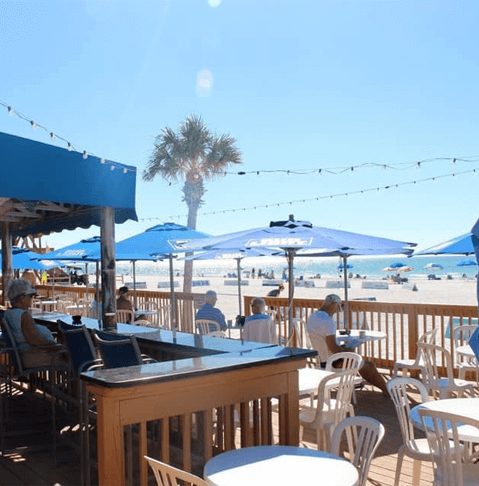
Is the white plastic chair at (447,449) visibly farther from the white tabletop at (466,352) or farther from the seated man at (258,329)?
the white tabletop at (466,352)

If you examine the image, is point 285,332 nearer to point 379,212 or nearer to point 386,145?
point 386,145

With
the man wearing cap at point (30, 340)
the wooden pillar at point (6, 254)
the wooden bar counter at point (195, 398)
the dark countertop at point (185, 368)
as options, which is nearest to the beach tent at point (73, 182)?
the man wearing cap at point (30, 340)

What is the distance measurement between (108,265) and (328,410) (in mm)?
2264

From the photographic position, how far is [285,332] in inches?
371

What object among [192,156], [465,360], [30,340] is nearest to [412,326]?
[465,360]

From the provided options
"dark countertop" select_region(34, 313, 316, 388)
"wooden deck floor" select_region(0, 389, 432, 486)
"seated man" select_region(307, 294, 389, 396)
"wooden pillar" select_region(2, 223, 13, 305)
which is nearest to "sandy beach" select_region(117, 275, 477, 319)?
"wooden pillar" select_region(2, 223, 13, 305)

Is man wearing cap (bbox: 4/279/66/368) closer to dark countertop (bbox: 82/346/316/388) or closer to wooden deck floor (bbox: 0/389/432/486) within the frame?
wooden deck floor (bbox: 0/389/432/486)

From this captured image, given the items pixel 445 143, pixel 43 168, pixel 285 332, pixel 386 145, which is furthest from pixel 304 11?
pixel 386 145

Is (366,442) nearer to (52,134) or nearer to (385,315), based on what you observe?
(52,134)

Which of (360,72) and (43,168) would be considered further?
(360,72)

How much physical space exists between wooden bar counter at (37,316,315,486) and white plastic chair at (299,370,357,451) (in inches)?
27.6

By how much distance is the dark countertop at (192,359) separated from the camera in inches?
103

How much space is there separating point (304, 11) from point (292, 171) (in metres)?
3.81

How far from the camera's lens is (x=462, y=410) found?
3.41m
